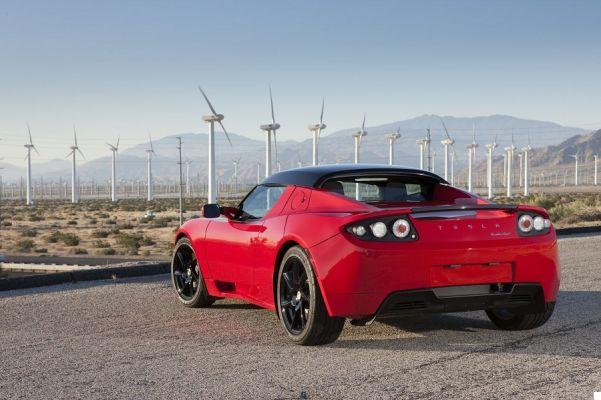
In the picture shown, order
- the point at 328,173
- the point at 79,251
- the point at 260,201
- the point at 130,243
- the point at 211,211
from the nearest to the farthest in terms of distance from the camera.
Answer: the point at 328,173
the point at 260,201
the point at 211,211
the point at 79,251
the point at 130,243

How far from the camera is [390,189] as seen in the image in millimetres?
7934

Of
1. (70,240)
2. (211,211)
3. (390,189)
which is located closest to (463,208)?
(390,189)

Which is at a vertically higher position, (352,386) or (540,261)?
(540,261)

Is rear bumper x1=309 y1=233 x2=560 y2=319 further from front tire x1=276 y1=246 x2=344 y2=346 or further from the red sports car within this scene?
front tire x1=276 y1=246 x2=344 y2=346

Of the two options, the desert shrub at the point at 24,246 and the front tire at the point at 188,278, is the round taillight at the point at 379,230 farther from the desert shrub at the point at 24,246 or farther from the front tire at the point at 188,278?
the desert shrub at the point at 24,246

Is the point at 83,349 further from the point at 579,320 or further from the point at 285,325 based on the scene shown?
the point at 579,320

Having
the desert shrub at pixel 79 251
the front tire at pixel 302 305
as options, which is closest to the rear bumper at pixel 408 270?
the front tire at pixel 302 305

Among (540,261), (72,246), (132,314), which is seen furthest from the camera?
(72,246)

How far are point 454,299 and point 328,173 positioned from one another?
5.29 ft

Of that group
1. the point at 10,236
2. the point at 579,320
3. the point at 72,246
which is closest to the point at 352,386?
the point at 579,320

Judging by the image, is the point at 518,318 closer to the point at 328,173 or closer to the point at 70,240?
the point at 328,173

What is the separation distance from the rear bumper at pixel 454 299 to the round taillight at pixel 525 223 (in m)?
0.44

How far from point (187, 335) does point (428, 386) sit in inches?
108

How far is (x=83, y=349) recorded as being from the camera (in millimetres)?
6996
